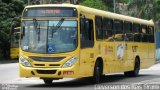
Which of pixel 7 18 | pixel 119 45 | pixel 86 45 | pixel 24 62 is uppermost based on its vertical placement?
pixel 86 45

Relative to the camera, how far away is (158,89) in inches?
690

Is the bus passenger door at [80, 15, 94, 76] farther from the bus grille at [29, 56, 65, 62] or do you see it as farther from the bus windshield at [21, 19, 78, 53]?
the bus grille at [29, 56, 65, 62]

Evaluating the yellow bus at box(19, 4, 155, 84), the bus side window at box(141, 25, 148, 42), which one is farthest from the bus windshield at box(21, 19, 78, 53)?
the bus side window at box(141, 25, 148, 42)

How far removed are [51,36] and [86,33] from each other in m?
1.47

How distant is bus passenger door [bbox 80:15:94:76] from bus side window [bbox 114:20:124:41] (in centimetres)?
319

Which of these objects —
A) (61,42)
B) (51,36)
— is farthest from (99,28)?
(51,36)

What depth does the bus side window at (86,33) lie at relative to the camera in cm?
1948

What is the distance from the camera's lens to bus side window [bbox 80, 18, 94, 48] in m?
19.5

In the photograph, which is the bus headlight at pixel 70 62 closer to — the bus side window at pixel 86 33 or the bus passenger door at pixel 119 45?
the bus side window at pixel 86 33

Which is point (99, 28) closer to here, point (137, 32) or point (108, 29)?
point (108, 29)

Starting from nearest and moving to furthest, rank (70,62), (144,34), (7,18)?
(70,62) < (144,34) < (7,18)

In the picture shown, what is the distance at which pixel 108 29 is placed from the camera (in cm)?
2225

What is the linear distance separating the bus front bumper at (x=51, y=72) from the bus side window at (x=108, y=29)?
3.36m

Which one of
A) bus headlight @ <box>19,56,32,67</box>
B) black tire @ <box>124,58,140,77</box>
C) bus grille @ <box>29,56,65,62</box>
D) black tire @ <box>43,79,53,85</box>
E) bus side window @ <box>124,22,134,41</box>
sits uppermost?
bus side window @ <box>124,22,134,41</box>
